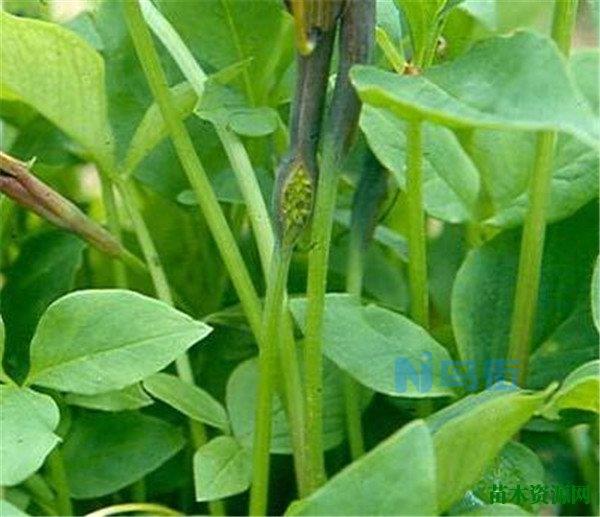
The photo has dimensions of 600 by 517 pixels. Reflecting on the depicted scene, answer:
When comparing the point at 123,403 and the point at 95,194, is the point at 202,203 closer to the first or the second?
the point at 123,403

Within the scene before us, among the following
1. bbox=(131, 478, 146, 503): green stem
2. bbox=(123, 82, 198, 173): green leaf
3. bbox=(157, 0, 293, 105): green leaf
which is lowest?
bbox=(131, 478, 146, 503): green stem

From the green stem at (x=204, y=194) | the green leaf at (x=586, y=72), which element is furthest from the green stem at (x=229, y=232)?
the green leaf at (x=586, y=72)

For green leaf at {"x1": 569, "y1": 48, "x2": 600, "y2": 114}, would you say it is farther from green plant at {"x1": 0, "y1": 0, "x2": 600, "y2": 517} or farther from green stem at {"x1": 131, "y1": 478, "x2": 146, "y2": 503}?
green stem at {"x1": 131, "y1": 478, "x2": 146, "y2": 503}

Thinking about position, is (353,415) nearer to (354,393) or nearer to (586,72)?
(354,393)

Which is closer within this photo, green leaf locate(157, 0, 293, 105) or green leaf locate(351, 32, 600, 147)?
green leaf locate(351, 32, 600, 147)

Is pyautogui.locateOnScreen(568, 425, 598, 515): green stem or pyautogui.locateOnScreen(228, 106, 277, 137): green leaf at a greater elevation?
pyautogui.locateOnScreen(228, 106, 277, 137): green leaf

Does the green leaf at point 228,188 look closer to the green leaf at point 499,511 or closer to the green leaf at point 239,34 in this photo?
the green leaf at point 239,34

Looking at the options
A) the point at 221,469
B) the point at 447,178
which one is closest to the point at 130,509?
the point at 221,469

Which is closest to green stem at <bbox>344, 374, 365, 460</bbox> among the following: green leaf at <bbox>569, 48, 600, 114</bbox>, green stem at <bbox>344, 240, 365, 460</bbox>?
green stem at <bbox>344, 240, 365, 460</bbox>
